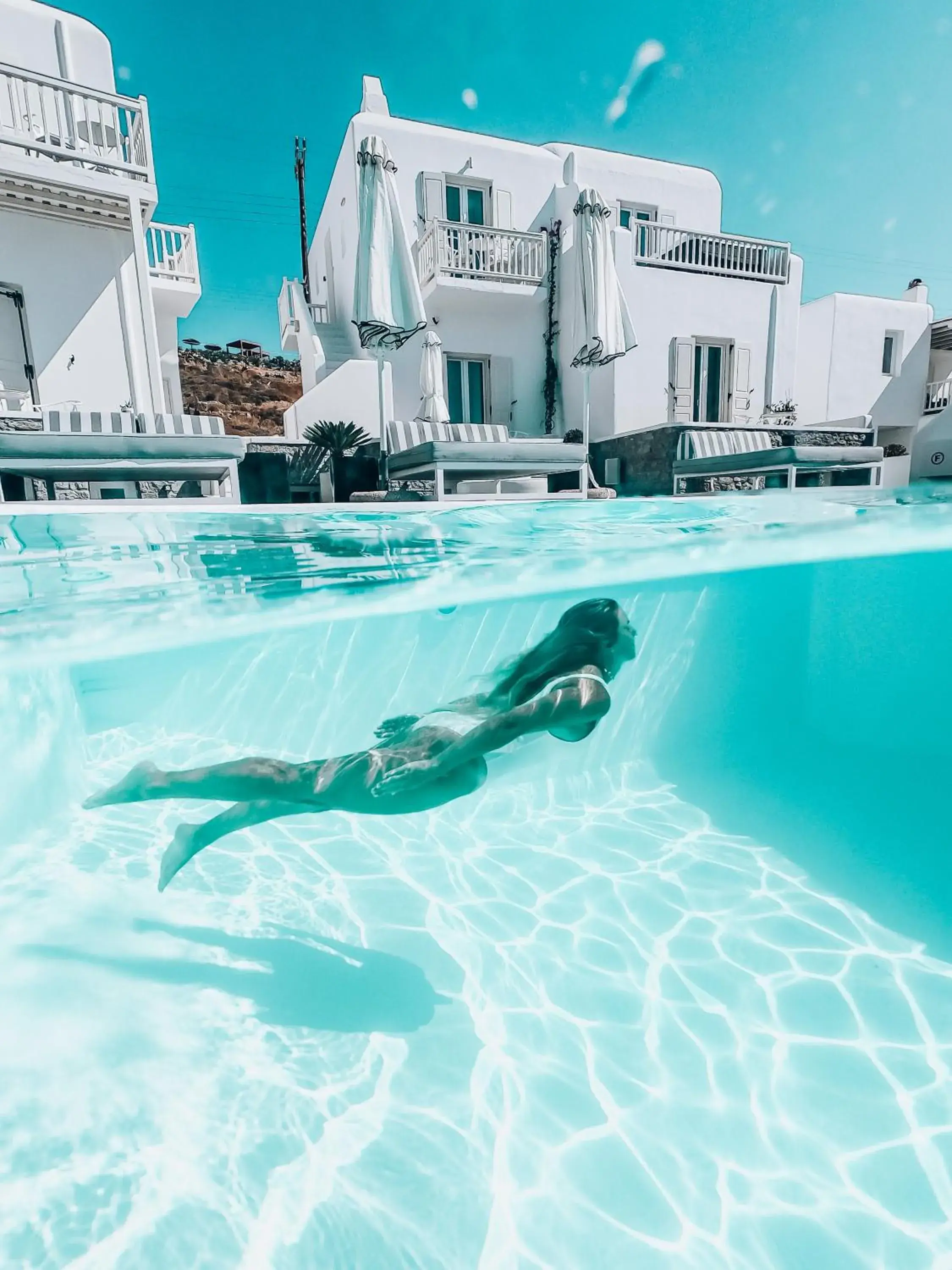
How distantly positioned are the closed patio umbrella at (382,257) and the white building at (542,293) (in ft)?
12.2

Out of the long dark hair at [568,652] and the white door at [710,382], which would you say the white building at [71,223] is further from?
the white door at [710,382]

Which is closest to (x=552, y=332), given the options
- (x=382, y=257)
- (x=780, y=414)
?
(x=780, y=414)

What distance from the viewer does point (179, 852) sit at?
2.70 m

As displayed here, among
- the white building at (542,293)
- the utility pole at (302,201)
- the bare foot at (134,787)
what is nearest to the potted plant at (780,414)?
the white building at (542,293)

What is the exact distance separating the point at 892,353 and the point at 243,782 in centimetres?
1997

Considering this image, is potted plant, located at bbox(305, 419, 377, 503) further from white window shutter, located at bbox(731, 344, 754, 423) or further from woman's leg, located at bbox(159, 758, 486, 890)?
white window shutter, located at bbox(731, 344, 754, 423)

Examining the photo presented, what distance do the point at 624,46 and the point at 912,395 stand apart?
1138 cm

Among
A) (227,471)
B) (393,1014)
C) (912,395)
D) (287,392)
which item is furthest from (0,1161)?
(287,392)

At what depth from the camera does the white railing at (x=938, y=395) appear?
673 inches

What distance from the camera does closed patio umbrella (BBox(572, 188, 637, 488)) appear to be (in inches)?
356

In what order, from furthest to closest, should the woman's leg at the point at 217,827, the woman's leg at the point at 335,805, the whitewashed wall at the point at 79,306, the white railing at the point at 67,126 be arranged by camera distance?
the whitewashed wall at the point at 79,306 → the white railing at the point at 67,126 → the woman's leg at the point at 217,827 → the woman's leg at the point at 335,805

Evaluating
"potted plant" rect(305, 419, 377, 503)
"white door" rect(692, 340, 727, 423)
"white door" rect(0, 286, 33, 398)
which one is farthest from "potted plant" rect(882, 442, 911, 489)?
"white door" rect(0, 286, 33, 398)

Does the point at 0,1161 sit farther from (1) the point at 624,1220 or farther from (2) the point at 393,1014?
(1) the point at 624,1220

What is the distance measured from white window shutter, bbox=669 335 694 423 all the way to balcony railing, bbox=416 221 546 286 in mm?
3182
